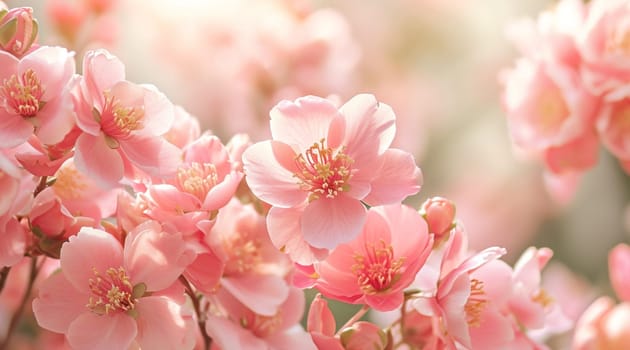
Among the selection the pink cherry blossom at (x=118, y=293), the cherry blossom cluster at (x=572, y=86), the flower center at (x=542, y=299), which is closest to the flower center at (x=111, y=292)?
the pink cherry blossom at (x=118, y=293)

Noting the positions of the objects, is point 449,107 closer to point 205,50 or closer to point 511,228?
point 511,228

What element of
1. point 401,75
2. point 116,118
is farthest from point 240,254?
point 401,75

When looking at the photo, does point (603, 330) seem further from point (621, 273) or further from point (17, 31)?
point (17, 31)

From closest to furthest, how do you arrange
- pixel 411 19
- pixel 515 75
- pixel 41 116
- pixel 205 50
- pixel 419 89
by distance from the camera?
pixel 41 116, pixel 515 75, pixel 205 50, pixel 419 89, pixel 411 19

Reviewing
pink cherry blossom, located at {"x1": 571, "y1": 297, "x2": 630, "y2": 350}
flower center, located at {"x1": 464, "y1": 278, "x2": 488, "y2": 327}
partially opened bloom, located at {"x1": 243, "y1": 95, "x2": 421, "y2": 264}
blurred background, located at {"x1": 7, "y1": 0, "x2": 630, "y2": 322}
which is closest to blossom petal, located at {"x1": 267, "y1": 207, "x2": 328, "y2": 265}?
partially opened bloom, located at {"x1": 243, "y1": 95, "x2": 421, "y2": 264}

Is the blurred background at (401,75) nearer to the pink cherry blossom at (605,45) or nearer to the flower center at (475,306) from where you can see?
the pink cherry blossom at (605,45)

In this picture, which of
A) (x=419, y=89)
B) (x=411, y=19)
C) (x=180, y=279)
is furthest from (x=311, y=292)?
(x=411, y=19)
